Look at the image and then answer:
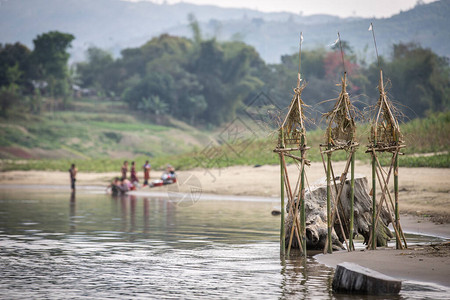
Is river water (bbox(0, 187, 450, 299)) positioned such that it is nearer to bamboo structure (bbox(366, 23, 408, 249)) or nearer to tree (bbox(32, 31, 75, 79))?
bamboo structure (bbox(366, 23, 408, 249))

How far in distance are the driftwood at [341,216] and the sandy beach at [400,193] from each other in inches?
35.3

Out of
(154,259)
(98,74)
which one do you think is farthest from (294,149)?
(98,74)

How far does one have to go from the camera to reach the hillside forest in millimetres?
75938

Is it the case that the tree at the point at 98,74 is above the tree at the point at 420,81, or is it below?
above

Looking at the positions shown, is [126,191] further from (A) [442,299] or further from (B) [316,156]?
(A) [442,299]

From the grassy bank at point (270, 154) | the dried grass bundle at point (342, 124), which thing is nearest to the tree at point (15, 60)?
the grassy bank at point (270, 154)

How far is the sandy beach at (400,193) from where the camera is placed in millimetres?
12016

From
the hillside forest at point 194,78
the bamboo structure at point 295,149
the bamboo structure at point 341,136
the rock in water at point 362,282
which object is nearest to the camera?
the rock in water at point 362,282

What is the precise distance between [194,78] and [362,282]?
8453 centimetres

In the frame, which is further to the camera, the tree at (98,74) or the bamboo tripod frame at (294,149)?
the tree at (98,74)

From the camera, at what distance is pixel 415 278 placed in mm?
11141

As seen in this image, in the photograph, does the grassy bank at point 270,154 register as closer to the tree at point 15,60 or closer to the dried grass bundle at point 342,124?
the dried grass bundle at point 342,124

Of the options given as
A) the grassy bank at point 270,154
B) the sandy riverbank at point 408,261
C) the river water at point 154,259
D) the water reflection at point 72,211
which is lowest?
the water reflection at point 72,211

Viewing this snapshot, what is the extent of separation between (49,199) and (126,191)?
531 cm
